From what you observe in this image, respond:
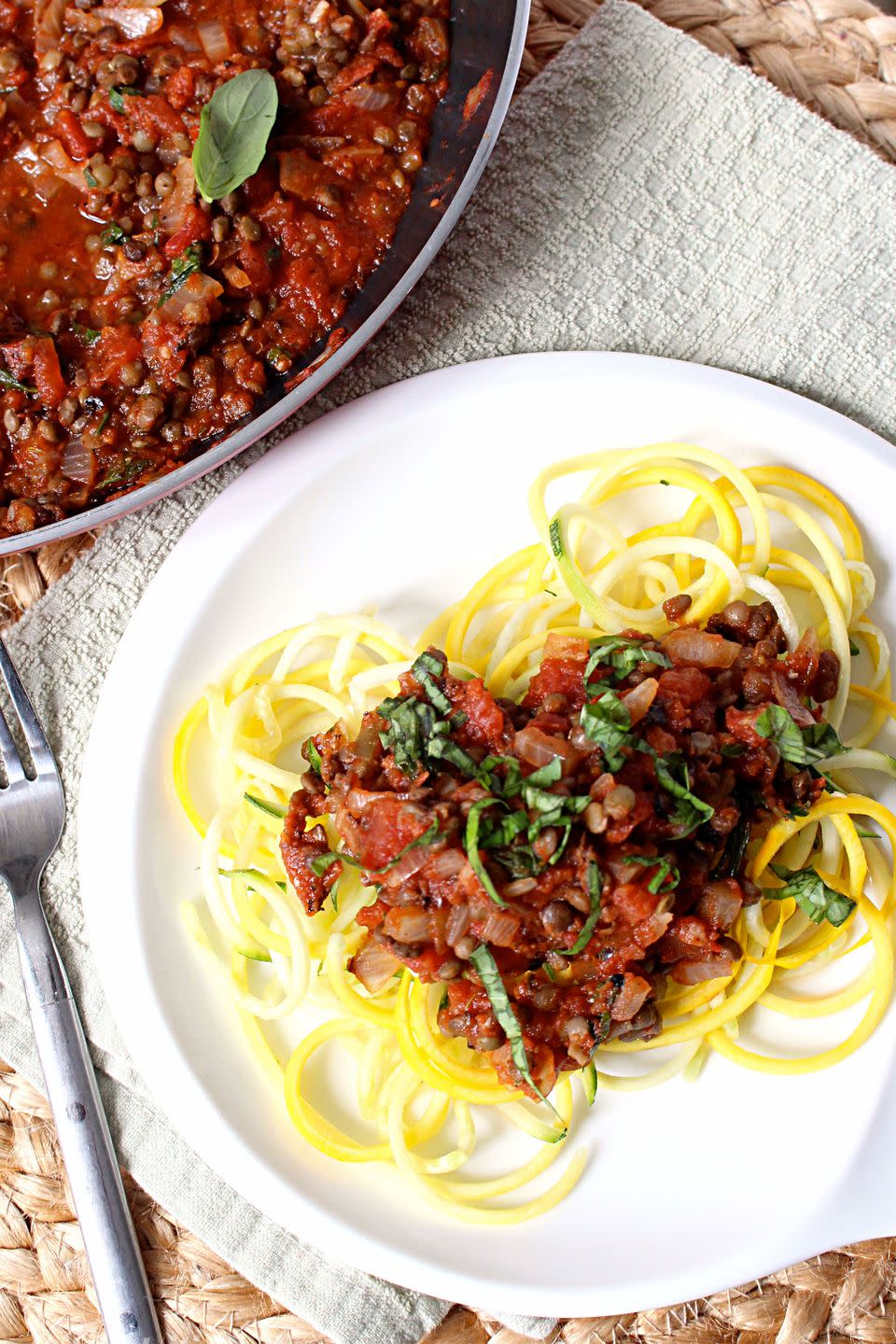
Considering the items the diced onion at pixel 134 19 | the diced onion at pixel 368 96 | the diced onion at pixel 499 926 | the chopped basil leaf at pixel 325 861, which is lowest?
the chopped basil leaf at pixel 325 861

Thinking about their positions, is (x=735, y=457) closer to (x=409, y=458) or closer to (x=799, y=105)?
(x=409, y=458)

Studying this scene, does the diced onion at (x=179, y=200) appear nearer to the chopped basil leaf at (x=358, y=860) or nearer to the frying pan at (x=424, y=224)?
the frying pan at (x=424, y=224)

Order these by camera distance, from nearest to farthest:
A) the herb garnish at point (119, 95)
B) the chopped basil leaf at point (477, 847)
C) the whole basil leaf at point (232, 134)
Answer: the chopped basil leaf at point (477, 847) → the whole basil leaf at point (232, 134) → the herb garnish at point (119, 95)

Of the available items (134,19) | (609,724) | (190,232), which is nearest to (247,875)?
(609,724)

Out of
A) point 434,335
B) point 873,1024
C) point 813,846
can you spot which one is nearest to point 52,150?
point 434,335

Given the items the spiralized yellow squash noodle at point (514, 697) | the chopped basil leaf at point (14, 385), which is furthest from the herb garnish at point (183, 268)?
the spiralized yellow squash noodle at point (514, 697)

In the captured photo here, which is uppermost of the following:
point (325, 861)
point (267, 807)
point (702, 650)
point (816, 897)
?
point (702, 650)

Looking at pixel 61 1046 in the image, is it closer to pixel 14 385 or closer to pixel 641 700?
pixel 14 385
